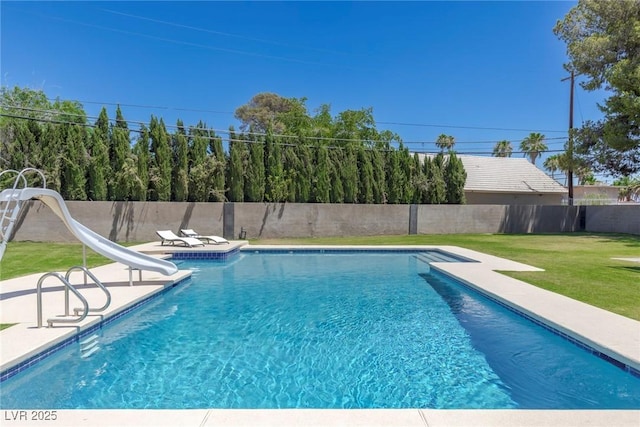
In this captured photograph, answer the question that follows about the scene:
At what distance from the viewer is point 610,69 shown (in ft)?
60.6

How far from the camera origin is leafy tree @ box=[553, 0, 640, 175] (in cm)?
1747

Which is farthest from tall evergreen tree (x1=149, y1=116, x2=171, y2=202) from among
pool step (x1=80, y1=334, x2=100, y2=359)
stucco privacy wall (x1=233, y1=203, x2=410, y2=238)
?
pool step (x1=80, y1=334, x2=100, y2=359)

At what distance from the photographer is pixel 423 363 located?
14.9ft

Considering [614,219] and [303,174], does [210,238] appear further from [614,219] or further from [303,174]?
[614,219]

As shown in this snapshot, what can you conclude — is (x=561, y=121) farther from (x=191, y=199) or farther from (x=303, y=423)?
(x=303, y=423)

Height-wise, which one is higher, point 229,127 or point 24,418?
point 229,127

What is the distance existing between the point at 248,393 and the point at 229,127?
1690 centimetres

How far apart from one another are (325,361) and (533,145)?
42.1 meters

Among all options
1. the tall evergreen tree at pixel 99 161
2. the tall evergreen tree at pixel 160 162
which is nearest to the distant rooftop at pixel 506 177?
the tall evergreen tree at pixel 160 162

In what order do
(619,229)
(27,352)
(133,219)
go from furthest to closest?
1. (619,229)
2. (133,219)
3. (27,352)

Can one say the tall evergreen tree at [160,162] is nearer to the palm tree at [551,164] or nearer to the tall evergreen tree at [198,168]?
the tall evergreen tree at [198,168]

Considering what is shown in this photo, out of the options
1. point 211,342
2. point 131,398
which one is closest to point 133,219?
point 211,342

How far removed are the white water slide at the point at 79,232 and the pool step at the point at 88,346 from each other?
1641 mm

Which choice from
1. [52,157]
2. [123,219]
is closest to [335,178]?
[123,219]
